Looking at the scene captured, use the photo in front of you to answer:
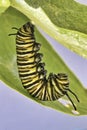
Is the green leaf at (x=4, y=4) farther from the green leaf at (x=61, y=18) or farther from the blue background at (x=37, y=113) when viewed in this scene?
the blue background at (x=37, y=113)

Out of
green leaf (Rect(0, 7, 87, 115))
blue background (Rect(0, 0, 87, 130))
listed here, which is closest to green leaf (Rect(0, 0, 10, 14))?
green leaf (Rect(0, 7, 87, 115))

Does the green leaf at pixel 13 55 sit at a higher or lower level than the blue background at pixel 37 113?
higher

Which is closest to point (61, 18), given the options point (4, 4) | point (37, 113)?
point (4, 4)

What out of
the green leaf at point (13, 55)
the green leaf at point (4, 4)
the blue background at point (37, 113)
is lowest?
the blue background at point (37, 113)

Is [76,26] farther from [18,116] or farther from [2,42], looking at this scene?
[18,116]

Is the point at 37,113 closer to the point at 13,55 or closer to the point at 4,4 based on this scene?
the point at 13,55

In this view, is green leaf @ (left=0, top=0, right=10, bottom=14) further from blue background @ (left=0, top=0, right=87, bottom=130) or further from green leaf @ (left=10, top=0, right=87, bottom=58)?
blue background @ (left=0, top=0, right=87, bottom=130)

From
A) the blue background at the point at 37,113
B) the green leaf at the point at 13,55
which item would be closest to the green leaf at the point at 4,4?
the green leaf at the point at 13,55
